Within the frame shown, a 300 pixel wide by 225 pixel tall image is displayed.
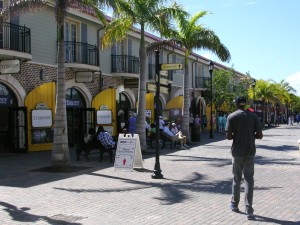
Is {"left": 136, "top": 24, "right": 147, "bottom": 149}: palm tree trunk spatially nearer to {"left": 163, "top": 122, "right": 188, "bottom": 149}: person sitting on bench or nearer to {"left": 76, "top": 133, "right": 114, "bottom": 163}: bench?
{"left": 163, "top": 122, "right": 188, "bottom": 149}: person sitting on bench

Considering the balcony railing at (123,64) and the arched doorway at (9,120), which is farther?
the balcony railing at (123,64)

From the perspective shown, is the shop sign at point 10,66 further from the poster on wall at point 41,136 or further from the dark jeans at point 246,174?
the dark jeans at point 246,174

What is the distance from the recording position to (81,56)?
69.1 feet

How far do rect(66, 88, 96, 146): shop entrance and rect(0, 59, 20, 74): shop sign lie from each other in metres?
4.72

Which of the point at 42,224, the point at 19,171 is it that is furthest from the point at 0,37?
the point at 42,224

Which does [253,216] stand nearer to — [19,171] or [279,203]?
[279,203]

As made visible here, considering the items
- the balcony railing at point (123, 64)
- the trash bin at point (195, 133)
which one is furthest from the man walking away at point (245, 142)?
the balcony railing at point (123, 64)

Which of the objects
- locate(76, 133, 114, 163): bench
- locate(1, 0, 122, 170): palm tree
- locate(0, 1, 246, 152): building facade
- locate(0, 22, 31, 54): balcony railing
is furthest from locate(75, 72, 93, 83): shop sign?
locate(1, 0, 122, 170): palm tree

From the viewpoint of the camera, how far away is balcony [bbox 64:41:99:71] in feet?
65.9

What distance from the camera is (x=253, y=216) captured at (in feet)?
21.9

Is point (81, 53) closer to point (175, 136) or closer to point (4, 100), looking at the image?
point (4, 100)

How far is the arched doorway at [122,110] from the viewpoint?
24541 millimetres

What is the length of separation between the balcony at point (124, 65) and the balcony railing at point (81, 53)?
2.37 meters

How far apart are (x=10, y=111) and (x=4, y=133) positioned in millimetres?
1087
